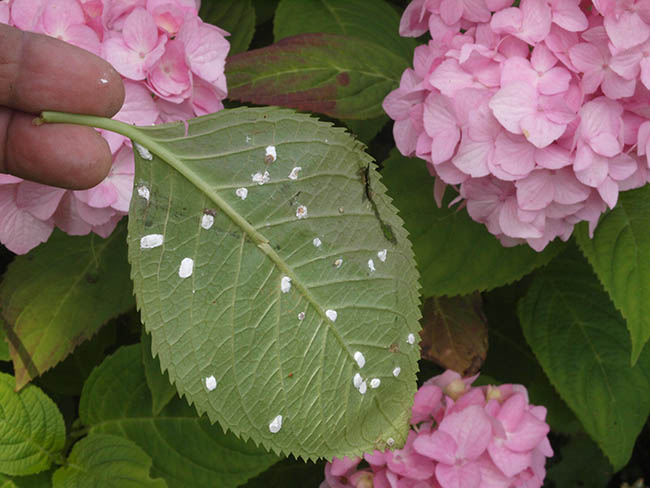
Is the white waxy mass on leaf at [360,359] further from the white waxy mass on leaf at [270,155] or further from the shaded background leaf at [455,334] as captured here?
the shaded background leaf at [455,334]

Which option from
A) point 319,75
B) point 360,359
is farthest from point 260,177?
point 319,75

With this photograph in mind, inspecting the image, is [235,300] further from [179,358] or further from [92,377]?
[92,377]

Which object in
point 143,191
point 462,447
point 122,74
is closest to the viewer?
A: point 143,191

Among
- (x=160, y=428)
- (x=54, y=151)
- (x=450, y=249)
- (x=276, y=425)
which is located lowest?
(x=160, y=428)

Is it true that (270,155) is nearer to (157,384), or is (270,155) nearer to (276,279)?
(276,279)

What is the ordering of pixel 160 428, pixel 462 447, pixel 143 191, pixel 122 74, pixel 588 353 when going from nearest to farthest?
pixel 143 191
pixel 122 74
pixel 462 447
pixel 160 428
pixel 588 353

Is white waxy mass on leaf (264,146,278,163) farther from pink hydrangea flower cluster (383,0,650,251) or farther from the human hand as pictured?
pink hydrangea flower cluster (383,0,650,251)

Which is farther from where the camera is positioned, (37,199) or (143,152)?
(37,199)
